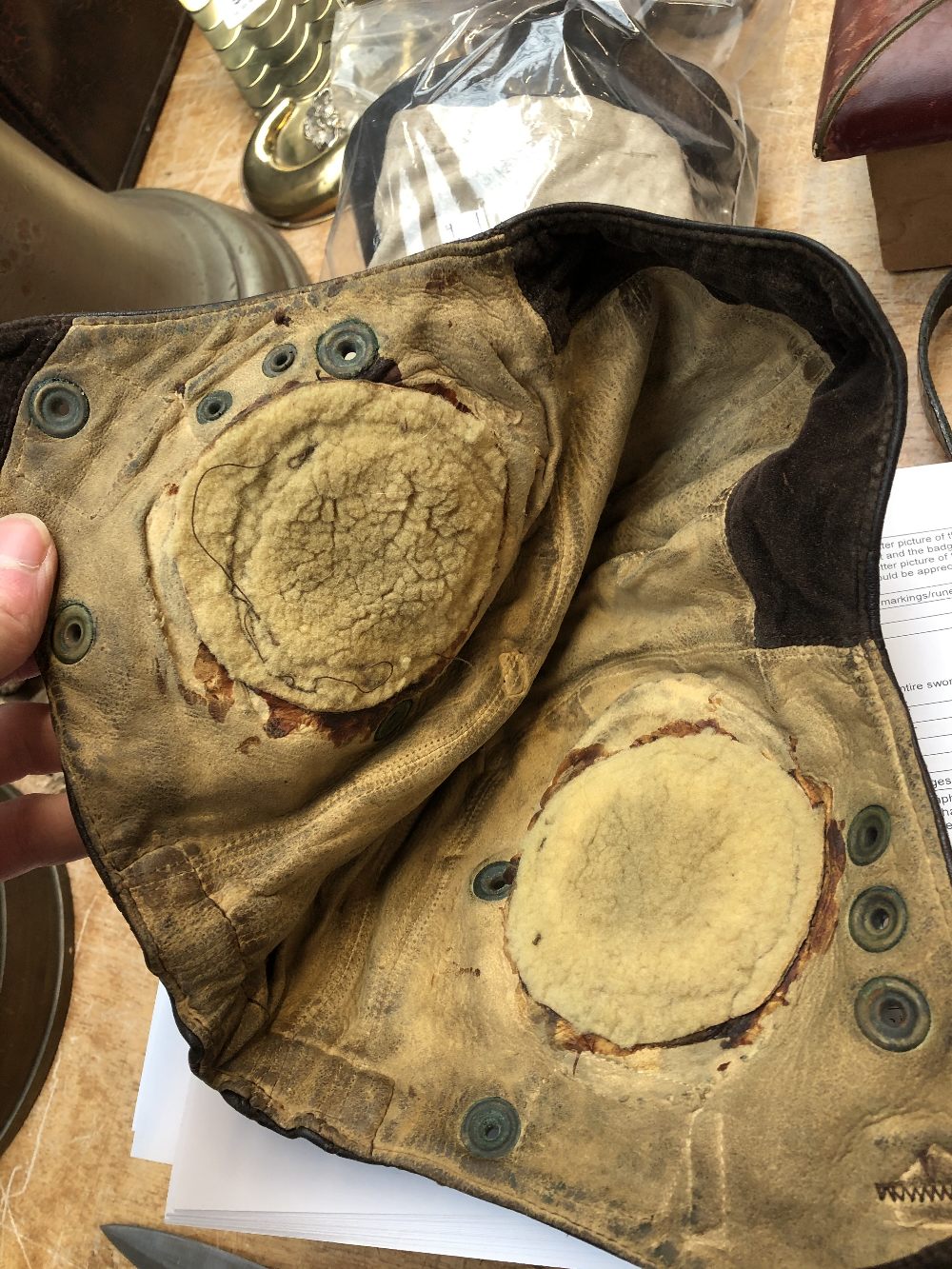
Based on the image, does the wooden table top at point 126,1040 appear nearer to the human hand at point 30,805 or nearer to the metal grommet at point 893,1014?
the human hand at point 30,805

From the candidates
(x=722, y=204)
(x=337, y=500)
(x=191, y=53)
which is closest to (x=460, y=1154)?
(x=337, y=500)

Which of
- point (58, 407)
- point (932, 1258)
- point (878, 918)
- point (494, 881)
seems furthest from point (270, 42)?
point (932, 1258)

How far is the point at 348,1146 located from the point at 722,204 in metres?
0.72

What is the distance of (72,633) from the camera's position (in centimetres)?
44

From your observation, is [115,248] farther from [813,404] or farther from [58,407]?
[813,404]

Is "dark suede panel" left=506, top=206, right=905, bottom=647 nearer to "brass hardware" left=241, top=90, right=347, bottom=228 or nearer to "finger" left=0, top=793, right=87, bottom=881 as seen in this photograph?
"finger" left=0, top=793, right=87, bottom=881

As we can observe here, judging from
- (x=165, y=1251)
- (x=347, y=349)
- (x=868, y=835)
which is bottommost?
(x=165, y=1251)

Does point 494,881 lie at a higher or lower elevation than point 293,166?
lower

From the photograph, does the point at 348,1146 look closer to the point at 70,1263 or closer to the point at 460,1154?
the point at 460,1154

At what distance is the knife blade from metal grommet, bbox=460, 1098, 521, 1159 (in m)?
0.30

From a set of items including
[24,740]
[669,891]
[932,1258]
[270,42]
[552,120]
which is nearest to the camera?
[932,1258]

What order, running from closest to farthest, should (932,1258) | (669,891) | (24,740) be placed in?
(932,1258)
(669,891)
(24,740)

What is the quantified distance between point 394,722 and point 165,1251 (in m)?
0.47

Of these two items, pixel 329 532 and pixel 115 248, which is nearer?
pixel 329 532
